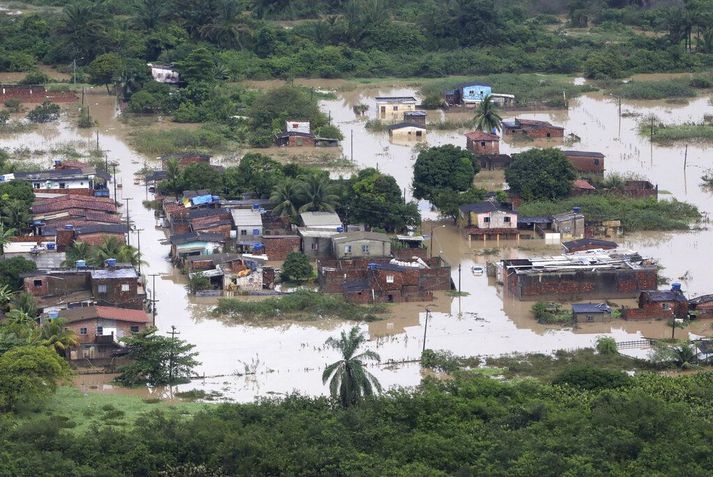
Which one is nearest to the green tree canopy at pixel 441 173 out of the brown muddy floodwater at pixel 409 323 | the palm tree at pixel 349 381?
the brown muddy floodwater at pixel 409 323

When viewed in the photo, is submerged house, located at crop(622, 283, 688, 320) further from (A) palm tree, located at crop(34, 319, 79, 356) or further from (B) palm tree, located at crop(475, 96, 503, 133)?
(B) palm tree, located at crop(475, 96, 503, 133)

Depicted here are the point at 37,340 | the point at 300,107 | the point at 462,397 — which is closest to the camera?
the point at 462,397

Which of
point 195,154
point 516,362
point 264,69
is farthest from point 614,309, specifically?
point 264,69

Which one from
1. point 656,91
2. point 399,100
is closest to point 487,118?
point 399,100

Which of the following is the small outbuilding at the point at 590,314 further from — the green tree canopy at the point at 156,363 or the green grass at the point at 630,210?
the green tree canopy at the point at 156,363

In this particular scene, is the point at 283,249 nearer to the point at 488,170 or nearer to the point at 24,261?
the point at 24,261

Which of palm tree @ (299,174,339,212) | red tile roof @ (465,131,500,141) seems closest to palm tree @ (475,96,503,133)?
red tile roof @ (465,131,500,141)
